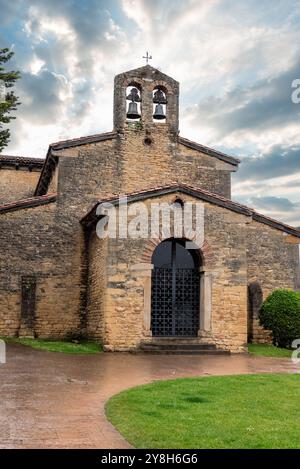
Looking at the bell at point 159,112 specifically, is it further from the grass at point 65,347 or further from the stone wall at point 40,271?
the grass at point 65,347

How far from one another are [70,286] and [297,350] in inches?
337

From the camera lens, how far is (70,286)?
2098cm

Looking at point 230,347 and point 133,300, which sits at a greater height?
point 133,300

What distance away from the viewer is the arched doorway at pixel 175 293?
1841 centimetres

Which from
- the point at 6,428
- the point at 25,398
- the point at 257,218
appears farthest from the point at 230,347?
the point at 6,428

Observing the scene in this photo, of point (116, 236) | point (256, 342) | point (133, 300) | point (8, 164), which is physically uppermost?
point (8, 164)

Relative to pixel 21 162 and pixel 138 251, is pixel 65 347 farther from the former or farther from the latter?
pixel 21 162

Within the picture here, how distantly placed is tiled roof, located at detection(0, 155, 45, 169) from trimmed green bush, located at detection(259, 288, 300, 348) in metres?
13.7

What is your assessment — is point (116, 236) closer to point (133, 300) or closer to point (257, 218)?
point (133, 300)

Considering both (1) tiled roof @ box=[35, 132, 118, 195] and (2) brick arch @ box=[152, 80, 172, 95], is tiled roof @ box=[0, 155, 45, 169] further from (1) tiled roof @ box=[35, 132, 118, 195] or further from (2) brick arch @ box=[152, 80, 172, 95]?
(2) brick arch @ box=[152, 80, 172, 95]

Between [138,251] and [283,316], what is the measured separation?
17.9 feet

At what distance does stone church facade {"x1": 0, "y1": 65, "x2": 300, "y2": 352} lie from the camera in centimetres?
1770

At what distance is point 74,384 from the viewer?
10508 mm

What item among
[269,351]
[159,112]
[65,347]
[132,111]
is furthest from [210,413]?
[159,112]
